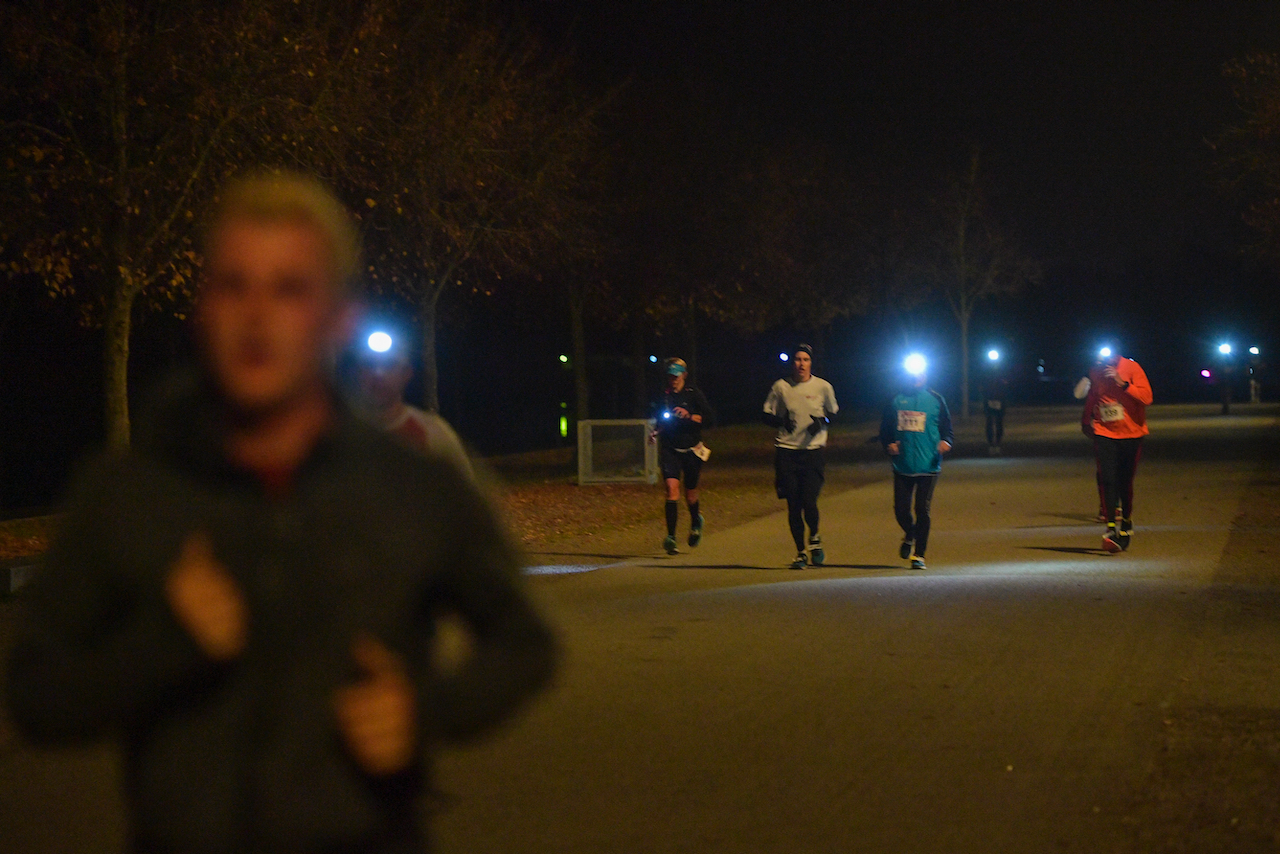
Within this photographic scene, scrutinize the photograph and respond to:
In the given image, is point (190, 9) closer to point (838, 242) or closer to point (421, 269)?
point (421, 269)

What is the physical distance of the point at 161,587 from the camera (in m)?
2.09

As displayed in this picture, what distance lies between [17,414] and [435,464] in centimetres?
4927

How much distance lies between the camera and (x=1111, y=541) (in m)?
14.0

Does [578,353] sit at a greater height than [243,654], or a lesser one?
greater

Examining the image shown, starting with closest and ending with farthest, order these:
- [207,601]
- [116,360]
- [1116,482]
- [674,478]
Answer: [207,601], [1116,482], [674,478], [116,360]

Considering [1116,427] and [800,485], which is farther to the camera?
[1116,427]

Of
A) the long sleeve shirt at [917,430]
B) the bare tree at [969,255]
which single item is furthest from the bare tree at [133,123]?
the bare tree at [969,255]

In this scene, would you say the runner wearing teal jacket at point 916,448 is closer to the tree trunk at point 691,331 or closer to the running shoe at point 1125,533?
the running shoe at point 1125,533

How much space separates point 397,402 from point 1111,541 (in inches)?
370

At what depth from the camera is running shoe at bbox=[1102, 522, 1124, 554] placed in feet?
A: 45.8

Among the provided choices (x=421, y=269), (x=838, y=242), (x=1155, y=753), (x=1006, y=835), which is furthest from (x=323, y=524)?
(x=838, y=242)

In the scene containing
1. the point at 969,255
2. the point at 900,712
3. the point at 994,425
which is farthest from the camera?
the point at 969,255

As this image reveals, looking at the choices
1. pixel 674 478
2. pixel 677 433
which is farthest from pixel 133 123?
pixel 674 478

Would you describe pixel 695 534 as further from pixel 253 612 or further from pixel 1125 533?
pixel 253 612
